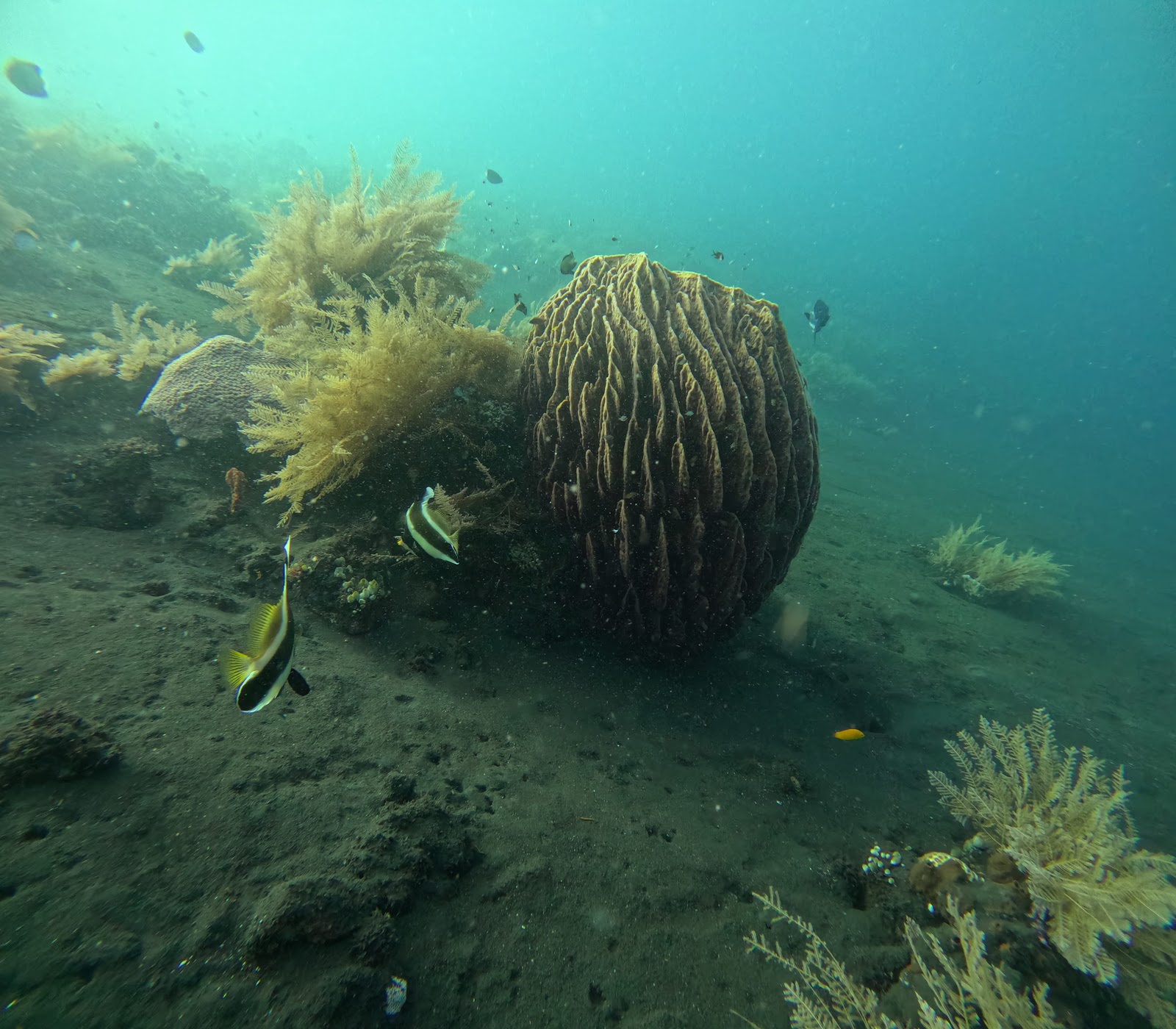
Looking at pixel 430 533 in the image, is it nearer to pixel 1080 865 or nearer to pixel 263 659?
pixel 263 659

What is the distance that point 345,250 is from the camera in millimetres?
5395

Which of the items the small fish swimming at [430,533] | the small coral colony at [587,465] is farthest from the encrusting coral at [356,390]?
the small fish swimming at [430,533]


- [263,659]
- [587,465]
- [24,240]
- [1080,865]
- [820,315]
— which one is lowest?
[1080,865]

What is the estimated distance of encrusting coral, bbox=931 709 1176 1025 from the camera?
202 centimetres

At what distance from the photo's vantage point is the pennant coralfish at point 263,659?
1647 millimetres

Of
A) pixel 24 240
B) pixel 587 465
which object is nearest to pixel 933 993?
pixel 587 465

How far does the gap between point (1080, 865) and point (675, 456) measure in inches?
117

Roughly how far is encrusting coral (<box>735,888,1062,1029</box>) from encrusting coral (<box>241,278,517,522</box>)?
3.92 m

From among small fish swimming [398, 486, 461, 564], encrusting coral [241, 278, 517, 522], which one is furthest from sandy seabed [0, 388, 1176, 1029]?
small fish swimming [398, 486, 461, 564]

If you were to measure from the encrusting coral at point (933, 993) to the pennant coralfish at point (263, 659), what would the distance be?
2246 millimetres

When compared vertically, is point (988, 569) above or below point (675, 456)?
above

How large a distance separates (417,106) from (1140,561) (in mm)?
149439

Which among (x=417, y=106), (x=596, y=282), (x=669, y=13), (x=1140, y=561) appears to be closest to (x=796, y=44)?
(x=669, y=13)

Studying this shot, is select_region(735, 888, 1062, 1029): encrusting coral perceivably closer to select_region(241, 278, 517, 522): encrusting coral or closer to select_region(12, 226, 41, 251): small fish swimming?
select_region(241, 278, 517, 522): encrusting coral
